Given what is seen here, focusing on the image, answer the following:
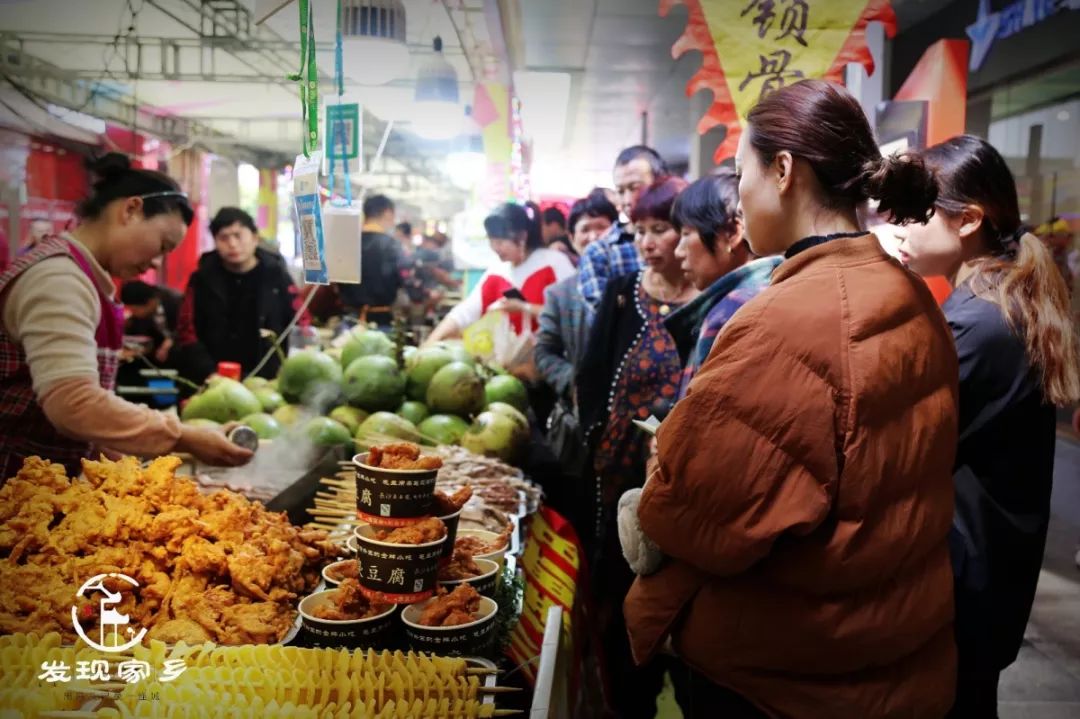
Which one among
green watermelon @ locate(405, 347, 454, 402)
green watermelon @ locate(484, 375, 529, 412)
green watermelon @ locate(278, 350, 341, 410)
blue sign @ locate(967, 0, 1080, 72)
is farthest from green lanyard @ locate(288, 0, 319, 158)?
blue sign @ locate(967, 0, 1080, 72)

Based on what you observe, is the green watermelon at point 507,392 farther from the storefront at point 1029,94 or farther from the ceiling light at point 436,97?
the storefront at point 1029,94

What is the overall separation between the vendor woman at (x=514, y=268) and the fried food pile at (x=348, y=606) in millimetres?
3354

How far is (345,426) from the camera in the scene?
317 centimetres

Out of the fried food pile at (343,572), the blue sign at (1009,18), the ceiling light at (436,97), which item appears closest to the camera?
the fried food pile at (343,572)

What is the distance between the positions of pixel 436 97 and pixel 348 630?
16.2 feet

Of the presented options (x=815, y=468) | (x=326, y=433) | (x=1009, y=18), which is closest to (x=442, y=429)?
(x=326, y=433)

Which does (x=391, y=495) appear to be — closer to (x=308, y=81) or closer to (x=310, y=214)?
(x=310, y=214)

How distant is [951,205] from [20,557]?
2.32 meters

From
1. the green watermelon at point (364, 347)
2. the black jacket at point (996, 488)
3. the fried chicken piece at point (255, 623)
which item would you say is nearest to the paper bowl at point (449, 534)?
the fried chicken piece at point (255, 623)

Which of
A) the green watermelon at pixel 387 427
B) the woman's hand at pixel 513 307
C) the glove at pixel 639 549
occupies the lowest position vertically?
the green watermelon at pixel 387 427

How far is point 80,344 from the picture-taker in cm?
221

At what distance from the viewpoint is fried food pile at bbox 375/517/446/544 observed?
1.71m

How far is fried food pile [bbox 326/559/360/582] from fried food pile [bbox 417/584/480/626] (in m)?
0.20

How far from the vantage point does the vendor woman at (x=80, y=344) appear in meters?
2.16
